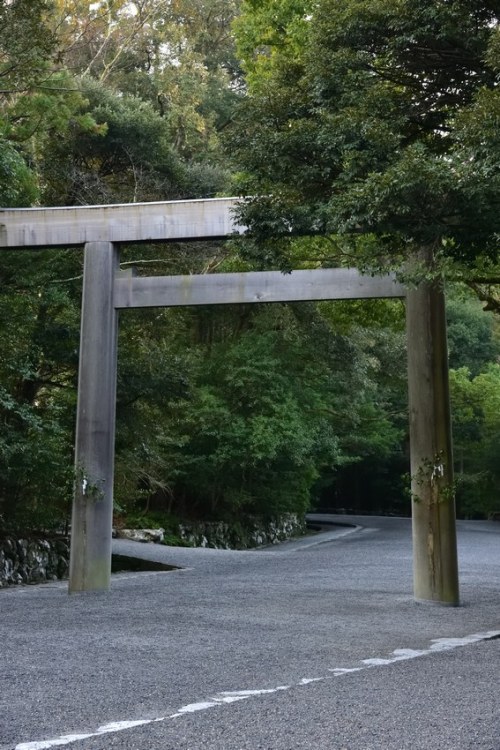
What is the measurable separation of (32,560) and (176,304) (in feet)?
15.3

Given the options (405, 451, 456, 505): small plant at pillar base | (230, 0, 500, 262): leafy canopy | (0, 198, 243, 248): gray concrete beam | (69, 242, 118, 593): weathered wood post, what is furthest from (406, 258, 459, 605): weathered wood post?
(69, 242, 118, 593): weathered wood post

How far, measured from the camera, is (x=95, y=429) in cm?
844

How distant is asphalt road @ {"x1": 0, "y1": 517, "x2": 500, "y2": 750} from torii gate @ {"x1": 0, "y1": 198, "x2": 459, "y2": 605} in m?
0.56

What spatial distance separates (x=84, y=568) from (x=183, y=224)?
11.9ft

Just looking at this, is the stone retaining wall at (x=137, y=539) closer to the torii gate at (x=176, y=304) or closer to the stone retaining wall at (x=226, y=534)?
the stone retaining wall at (x=226, y=534)

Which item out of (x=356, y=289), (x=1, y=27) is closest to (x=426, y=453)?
(x=356, y=289)

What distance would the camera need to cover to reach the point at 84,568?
8258 mm

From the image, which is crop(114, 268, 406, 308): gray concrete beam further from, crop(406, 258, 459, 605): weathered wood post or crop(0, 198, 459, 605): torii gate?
crop(406, 258, 459, 605): weathered wood post

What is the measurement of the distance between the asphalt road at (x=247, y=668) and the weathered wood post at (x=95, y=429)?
0.38 m

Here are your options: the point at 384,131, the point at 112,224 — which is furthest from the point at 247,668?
the point at 112,224

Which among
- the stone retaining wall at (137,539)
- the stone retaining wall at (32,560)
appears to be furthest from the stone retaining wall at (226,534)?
the stone retaining wall at (32,560)

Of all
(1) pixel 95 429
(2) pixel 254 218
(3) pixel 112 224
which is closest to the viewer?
(2) pixel 254 218

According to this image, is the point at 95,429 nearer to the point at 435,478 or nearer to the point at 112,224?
the point at 112,224

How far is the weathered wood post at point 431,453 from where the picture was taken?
26.2ft
